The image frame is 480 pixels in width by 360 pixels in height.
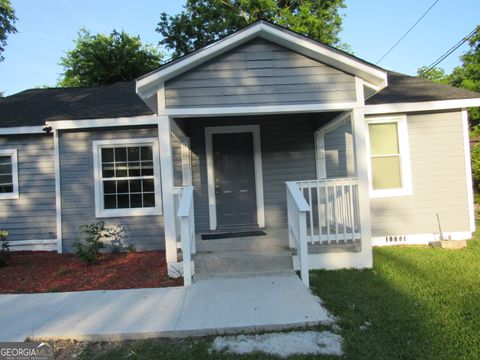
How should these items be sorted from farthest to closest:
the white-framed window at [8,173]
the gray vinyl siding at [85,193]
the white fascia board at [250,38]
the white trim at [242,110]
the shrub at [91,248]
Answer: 1. the white-framed window at [8,173]
2. the gray vinyl siding at [85,193]
3. the shrub at [91,248]
4. the white trim at [242,110]
5. the white fascia board at [250,38]

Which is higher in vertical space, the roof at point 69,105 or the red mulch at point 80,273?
the roof at point 69,105

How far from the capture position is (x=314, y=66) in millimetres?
5324

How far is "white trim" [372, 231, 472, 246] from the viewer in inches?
288

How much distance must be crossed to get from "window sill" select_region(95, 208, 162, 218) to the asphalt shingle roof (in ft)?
6.61

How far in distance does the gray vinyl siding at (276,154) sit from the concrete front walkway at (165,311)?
9.03 ft

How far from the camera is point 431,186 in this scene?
24.2ft

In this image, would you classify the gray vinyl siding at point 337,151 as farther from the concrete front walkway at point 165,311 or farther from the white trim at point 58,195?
the white trim at point 58,195

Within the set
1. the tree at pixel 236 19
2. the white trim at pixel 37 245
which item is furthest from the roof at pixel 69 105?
the tree at pixel 236 19

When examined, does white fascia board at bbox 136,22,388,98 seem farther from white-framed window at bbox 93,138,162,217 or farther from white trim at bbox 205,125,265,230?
white-framed window at bbox 93,138,162,217

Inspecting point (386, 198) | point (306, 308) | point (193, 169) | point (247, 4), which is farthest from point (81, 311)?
point (247, 4)

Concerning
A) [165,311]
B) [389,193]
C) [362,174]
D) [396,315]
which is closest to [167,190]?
[165,311]

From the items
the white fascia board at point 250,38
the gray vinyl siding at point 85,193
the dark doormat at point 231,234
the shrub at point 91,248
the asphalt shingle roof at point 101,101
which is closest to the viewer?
the white fascia board at point 250,38

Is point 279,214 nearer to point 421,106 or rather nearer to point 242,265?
point 242,265

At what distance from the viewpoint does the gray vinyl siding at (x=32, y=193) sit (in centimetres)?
762
